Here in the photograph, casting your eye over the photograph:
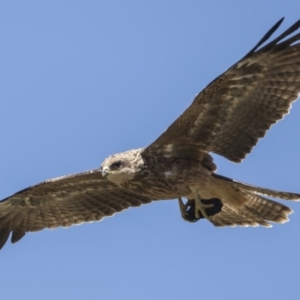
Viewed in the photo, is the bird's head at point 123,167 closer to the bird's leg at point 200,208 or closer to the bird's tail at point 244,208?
the bird's leg at point 200,208

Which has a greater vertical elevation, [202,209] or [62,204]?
[62,204]

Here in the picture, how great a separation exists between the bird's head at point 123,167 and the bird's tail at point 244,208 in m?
0.91

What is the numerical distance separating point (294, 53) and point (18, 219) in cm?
434

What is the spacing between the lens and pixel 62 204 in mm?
14875

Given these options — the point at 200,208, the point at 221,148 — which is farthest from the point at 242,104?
the point at 200,208

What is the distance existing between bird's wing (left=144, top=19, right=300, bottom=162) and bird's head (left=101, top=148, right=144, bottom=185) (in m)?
0.20

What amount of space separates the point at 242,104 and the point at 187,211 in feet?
4.77

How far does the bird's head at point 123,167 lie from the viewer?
527 inches

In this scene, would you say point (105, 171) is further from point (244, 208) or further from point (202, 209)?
point (244, 208)

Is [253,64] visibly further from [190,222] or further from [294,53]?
[190,222]

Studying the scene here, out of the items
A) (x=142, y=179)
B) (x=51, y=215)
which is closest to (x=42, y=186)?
(x=51, y=215)

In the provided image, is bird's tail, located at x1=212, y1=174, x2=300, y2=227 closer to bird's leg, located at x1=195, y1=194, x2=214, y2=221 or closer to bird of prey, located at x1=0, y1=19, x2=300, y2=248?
bird of prey, located at x1=0, y1=19, x2=300, y2=248

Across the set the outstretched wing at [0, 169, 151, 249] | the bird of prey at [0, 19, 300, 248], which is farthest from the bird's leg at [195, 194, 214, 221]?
the outstretched wing at [0, 169, 151, 249]

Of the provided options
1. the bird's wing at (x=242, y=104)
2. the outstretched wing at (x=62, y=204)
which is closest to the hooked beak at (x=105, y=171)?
the bird's wing at (x=242, y=104)
